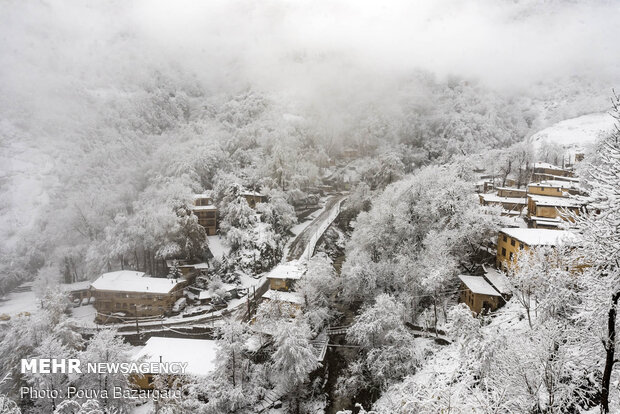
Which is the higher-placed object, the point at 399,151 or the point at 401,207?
the point at 399,151

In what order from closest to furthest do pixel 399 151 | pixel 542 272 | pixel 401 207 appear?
pixel 542 272, pixel 401 207, pixel 399 151

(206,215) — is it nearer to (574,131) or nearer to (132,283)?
(132,283)

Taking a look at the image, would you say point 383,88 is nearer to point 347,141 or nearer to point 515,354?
point 347,141

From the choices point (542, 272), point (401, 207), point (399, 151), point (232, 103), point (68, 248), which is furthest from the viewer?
point (232, 103)

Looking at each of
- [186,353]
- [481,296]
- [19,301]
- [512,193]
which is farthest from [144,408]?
[512,193]

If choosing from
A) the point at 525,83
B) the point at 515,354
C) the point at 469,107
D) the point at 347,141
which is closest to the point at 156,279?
the point at 515,354
